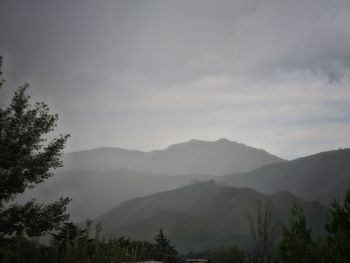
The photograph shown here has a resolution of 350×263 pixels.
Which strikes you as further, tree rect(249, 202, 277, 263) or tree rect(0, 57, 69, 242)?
tree rect(249, 202, 277, 263)

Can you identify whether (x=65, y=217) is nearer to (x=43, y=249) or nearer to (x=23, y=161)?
(x=23, y=161)

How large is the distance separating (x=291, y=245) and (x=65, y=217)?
10.9 meters

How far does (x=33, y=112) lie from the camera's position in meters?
19.5

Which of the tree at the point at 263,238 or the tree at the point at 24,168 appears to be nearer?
the tree at the point at 24,168

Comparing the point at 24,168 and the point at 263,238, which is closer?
the point at 24,168

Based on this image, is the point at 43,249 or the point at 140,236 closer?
the point at 43,249

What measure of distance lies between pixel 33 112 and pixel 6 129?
5.63 feet

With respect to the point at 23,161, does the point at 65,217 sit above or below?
below

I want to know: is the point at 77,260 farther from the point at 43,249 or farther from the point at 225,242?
the point at 225,242

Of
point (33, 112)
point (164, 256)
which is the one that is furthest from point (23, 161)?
point (164, 256)

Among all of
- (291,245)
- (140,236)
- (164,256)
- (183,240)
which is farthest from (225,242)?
(291,245)

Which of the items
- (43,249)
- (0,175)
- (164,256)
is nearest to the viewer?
(43,249)

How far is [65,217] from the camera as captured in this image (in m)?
20.4

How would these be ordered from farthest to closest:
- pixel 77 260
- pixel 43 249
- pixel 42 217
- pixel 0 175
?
pixel 42 217
pixel 0 175
pixel 43 249
pixel 77 260
